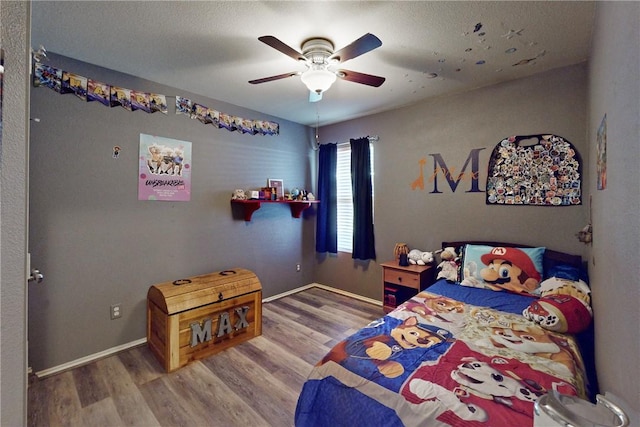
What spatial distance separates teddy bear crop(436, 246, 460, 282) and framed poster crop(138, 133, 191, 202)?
9.16 feet

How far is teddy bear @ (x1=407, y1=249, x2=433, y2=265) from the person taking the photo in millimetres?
3113

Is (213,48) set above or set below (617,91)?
above

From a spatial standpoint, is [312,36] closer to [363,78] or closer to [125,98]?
[363,78]

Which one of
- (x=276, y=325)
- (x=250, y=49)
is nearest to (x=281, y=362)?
(x=276, y=325)

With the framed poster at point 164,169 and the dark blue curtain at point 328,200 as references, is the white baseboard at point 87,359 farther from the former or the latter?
the dark blue curtain at point 328,200

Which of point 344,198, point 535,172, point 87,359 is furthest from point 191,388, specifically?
point 535,172

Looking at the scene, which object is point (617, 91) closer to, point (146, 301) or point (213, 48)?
point (213, 48)

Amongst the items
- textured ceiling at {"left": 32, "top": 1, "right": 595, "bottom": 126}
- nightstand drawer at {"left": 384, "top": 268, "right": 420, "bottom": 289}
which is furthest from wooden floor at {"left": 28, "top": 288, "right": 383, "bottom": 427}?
textured ceiling at {"left": 32, "top": 1, "right": 595, "bottom": 126}

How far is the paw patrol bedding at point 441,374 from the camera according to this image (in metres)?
1.11

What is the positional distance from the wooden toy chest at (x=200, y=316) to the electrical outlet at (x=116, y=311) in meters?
0.23

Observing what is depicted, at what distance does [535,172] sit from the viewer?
2521 mm

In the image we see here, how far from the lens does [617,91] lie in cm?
101

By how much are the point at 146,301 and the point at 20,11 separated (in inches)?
97.3

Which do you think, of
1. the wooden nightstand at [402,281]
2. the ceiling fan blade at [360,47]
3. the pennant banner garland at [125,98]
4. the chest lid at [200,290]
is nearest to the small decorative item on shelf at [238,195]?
the pennant banner garland at [125,98]
